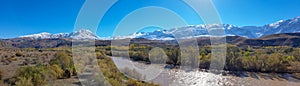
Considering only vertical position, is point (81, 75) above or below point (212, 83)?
above

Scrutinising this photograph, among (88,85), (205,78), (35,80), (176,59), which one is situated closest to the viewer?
(35,80)

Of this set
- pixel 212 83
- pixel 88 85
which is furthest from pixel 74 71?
pixel 212 83

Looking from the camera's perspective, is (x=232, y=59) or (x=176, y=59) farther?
(x=176, y=59)

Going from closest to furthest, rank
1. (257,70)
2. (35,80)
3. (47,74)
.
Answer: (35,80) → (47,74) → (257,70)

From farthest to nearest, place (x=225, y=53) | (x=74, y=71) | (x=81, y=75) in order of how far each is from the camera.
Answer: (x=225, y=53)
(x=74, y=71)
(x=81, y=75)

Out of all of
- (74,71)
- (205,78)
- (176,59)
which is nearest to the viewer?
(74,71)

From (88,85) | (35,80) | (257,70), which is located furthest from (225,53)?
(35,80)

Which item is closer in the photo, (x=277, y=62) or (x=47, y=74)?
(x=47, y=74)

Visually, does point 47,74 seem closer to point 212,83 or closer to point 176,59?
point 212,83

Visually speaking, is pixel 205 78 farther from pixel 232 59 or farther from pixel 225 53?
pixel 225 53
